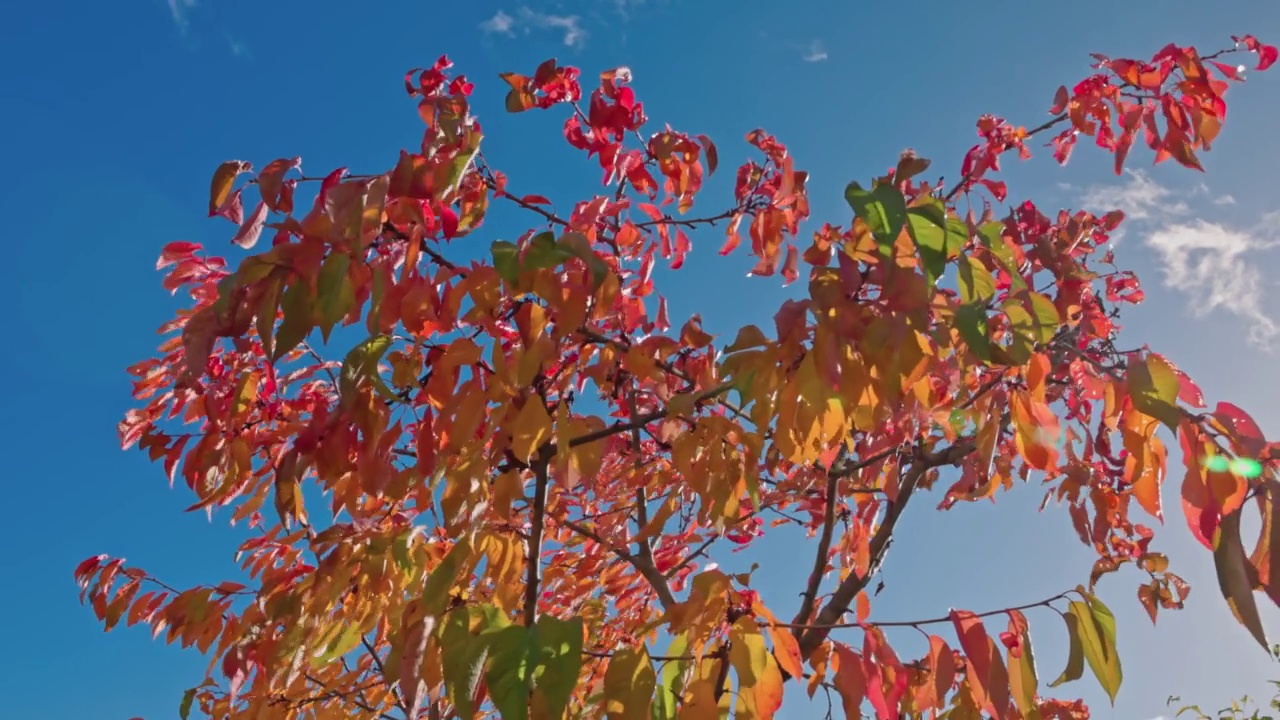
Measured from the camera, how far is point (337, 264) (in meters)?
1.22

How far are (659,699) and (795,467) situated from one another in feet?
8.38

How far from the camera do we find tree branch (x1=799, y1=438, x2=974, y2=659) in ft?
8.04

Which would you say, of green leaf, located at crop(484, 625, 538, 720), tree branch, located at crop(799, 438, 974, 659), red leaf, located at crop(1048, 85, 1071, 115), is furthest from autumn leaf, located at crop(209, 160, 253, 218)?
red leaf, located at crop(1048, 85, 1071, 115)

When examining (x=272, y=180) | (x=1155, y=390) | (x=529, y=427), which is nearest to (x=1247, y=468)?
(x=1155, y=390)

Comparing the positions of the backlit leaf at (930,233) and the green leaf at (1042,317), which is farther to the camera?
the green leaf at (1042,317)

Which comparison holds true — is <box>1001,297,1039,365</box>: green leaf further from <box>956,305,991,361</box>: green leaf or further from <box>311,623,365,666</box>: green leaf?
<box>311,623,365,666</box>: green leaf

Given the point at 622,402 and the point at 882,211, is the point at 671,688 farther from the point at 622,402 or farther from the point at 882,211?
the point at 622,402

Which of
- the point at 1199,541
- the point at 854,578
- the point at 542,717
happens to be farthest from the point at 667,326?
the point at 1199,541

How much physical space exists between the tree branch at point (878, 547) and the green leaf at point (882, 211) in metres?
1.60

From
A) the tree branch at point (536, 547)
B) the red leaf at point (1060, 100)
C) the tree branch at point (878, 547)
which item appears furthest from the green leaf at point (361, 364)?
the red leaf at point (1060, 100)

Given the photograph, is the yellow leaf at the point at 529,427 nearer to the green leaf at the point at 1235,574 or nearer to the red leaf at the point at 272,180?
the red leaf at the point at 272,180

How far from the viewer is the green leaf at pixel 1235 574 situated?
0.95 metres

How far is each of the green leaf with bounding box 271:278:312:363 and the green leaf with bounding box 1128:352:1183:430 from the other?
117 cm

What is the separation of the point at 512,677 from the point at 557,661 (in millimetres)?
70
